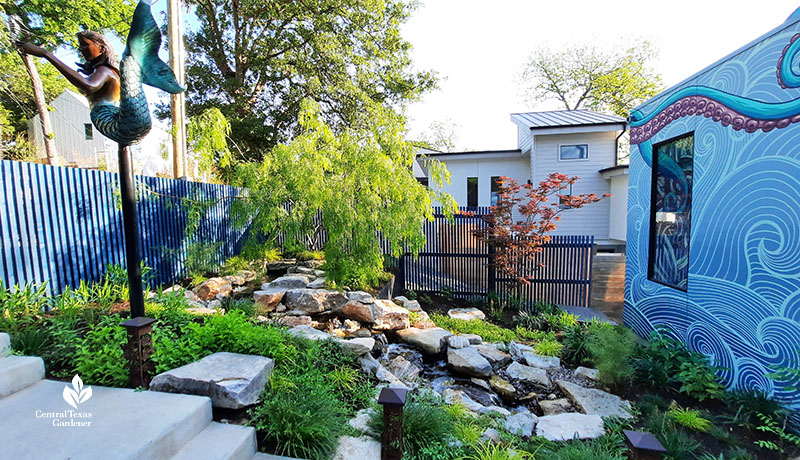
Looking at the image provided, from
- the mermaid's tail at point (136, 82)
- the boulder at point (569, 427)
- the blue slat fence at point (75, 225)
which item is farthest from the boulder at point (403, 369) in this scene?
the blue slat fence at point (75, 225)

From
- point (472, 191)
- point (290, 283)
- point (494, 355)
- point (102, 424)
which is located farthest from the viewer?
point (472, 191)

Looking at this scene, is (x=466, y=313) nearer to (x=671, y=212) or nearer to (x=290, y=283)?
(x=290, y=283)

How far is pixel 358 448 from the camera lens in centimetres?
210

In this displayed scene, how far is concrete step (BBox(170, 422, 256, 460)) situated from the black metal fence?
4.81 metres

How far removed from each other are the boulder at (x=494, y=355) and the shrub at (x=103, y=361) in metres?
3.64

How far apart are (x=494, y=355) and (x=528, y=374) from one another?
48 cm

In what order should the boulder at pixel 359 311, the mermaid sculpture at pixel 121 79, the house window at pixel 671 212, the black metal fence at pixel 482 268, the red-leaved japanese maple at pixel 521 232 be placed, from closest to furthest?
the mermaid sculpture at pixel 121 79 → the house window at pixel 671 212 → the boulder at pixel 359 311 → the red-leaved japanese maple at pixel 521 232 → the black metal fence at pixel 482 268

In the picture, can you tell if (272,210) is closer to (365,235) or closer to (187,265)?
(365,235)

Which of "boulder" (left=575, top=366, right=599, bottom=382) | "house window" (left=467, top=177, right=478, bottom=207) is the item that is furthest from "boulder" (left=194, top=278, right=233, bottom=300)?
"house window" (left=467, top=177, right=478, bottom=207)

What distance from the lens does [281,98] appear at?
13.4m

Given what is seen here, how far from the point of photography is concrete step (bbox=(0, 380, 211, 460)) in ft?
5.33

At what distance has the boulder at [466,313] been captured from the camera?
19.0 ft

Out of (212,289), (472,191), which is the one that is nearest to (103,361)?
(212,289)

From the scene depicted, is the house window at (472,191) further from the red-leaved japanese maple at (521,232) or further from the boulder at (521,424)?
the boulder at (521,424)
